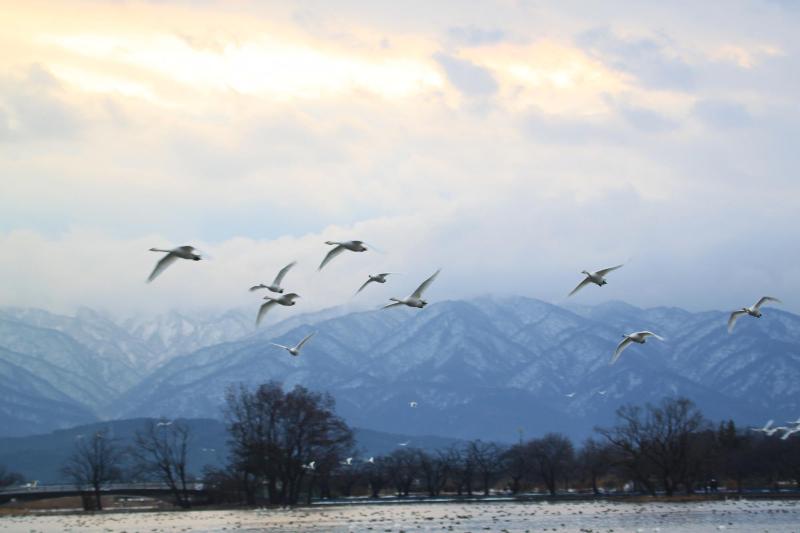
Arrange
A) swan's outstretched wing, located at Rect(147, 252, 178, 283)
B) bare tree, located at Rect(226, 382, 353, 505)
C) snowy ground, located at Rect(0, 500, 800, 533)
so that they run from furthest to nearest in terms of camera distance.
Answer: bare tree, located at Rect(226, 382, 353, 505), snowy ground, located at Rect(0, 500, 800, 533), swan's outstretched wing, located at Rect(147, 252, 178, 283)

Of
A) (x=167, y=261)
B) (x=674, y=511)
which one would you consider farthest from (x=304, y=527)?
(x=167, y=261)

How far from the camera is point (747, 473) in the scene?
178 meters

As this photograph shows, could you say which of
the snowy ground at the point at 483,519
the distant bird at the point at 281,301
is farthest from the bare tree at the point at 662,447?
the distant bird at the point at 281,301

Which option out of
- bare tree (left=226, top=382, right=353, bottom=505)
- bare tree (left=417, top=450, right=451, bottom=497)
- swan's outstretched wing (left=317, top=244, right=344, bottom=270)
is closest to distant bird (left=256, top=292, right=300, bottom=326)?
swan's outstretched wing (left=317, top=244, right=344, bottom=270)

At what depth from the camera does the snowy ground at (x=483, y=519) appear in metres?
84.2

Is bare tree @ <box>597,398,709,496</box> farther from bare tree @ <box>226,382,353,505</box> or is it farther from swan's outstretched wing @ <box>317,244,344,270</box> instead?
swan's outstretched wing @ <box>317,244,344,270</box>

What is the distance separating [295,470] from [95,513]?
899 inches

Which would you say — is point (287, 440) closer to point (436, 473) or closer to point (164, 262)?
point (436, 473)

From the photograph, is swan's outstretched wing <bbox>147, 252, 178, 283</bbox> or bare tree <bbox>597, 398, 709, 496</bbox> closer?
swan's outstretched wing <bbox>147, 252, 178, 283</bbox>

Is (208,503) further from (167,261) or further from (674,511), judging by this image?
(167,261)

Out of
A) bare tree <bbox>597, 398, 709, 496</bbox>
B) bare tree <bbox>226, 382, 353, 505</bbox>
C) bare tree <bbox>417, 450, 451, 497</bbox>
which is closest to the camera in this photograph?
bare tree <bbox>597, 398, 709, 496</bbox>

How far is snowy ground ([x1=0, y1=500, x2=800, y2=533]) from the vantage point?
84188 mm

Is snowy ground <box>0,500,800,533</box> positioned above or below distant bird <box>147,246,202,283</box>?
below

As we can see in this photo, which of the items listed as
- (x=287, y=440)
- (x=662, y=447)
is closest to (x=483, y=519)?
(x=662, y=447)
